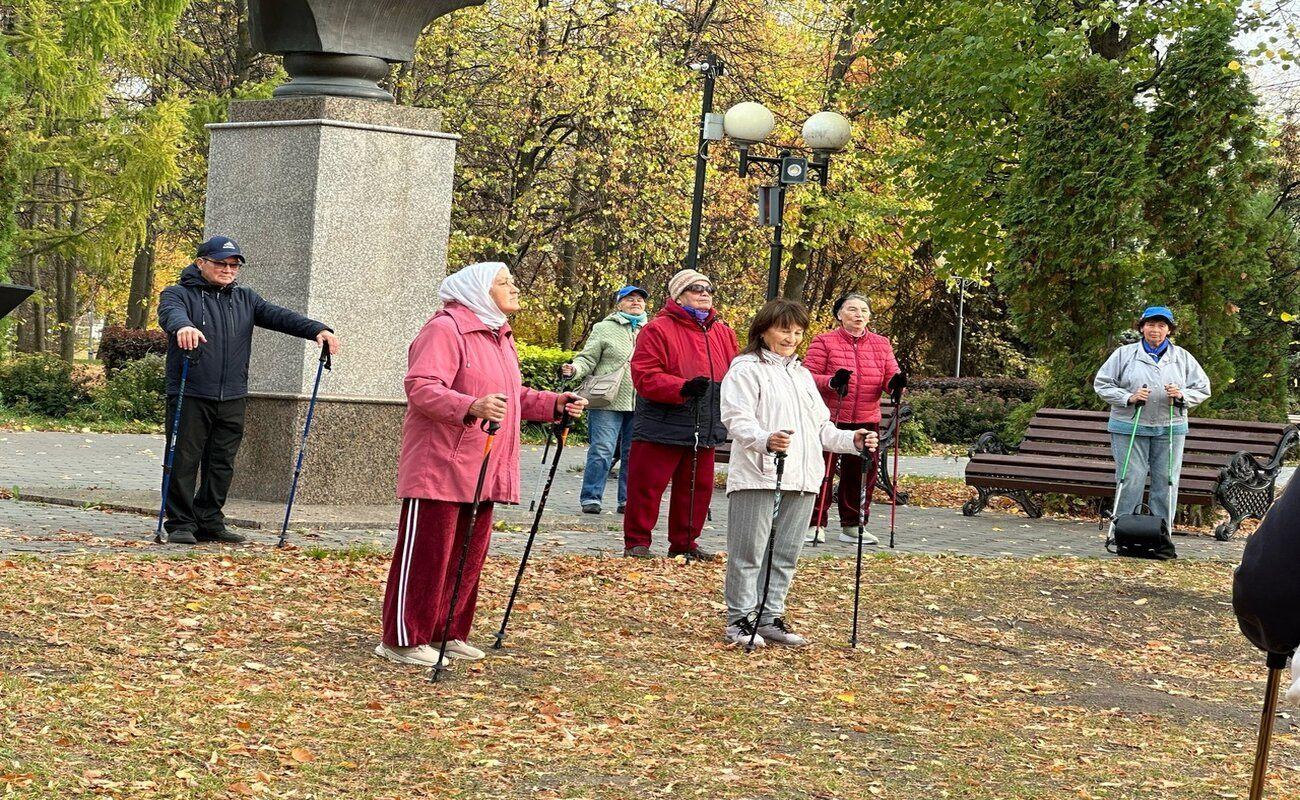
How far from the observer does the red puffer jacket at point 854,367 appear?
13.0 metres

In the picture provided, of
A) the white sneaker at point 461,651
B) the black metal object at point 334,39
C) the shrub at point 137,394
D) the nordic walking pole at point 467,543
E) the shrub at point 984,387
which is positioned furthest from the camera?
the shrub at point 984,387

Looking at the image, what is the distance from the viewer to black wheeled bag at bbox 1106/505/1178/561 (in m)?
13.4

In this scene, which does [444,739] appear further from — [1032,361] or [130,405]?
[1032,361]

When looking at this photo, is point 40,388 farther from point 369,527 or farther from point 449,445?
point 449,445

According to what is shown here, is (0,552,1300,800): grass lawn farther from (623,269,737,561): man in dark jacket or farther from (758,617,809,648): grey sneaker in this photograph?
(623,269,737,561): man in dark jacket

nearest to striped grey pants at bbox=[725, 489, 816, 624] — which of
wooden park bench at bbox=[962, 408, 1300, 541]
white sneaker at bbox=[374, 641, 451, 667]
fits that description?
white sneaker at bbox=[374, 641, 451, 667]

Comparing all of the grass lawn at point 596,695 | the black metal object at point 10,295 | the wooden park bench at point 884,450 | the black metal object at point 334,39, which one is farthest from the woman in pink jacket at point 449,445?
the wooden park bench at point 884,450

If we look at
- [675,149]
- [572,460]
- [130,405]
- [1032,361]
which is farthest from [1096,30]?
[1032,361]

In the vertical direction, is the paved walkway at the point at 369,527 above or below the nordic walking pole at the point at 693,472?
below

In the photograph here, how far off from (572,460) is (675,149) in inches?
426

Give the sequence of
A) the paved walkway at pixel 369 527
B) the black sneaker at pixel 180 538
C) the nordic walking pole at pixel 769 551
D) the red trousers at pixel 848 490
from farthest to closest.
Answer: the red trousers at pixel 848 490 → the paved walkway at pixel 369 527 → the black sneaker at pixel 180 538 → the nordic walking pole at pixel 769 551

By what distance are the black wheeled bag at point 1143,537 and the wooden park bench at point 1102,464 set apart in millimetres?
2549

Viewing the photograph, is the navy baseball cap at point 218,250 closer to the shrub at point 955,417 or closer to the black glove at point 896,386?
the black glove at point 896,386

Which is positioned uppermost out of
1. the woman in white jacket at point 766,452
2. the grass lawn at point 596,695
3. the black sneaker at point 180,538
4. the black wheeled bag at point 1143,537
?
the woman in white jacket at point 766,452
